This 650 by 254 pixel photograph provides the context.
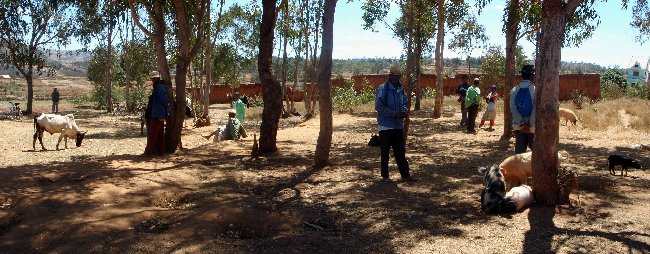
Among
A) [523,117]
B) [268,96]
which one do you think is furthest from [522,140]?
[268,96]

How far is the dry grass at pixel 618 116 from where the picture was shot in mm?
17000

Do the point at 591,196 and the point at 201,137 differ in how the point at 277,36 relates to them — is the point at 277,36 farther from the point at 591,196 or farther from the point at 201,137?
the point at 591,196

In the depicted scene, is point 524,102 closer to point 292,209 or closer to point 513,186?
point 513,186

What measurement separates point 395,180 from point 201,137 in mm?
10448

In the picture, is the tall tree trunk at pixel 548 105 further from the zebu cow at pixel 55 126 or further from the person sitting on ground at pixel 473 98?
Answer: the zebu cow at pixel 55 126

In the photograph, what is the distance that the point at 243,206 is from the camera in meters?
6.52

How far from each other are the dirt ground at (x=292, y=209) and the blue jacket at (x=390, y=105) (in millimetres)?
866

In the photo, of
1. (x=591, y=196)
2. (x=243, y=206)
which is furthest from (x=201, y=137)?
(x=591, y=196)

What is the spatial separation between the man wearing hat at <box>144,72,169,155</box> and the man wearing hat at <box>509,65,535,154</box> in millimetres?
6259

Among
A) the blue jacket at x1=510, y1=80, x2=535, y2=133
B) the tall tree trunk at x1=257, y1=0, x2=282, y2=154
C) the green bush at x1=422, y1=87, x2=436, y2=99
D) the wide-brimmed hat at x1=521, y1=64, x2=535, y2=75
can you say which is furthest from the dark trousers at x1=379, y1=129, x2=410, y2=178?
the green bush at x1=422, y1=87, x2=436, y2=99

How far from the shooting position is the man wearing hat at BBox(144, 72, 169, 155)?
35.2ft

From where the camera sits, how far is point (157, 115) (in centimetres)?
1084

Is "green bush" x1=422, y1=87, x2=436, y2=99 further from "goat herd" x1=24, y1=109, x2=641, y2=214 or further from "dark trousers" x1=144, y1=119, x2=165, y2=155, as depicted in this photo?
"goat herd" x1=24, y1=109, x2=641, y2=214

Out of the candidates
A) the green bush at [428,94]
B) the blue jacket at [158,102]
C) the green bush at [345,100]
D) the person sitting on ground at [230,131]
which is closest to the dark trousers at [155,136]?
the blue jacket at [158,102]
